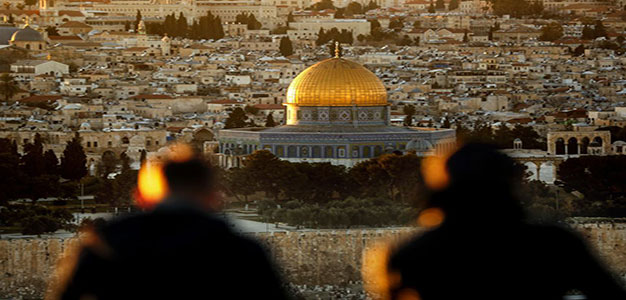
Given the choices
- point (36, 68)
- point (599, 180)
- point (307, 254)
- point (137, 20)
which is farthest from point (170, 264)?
point (137, 20)

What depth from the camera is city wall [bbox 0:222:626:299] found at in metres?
29.5

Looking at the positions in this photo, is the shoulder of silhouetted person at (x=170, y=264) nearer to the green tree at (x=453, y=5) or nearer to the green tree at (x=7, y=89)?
the green tree at (x=7, y=89)

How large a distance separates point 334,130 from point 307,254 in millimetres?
14369

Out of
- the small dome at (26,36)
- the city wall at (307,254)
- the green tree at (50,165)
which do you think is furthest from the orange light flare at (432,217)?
the small dome at (26,36)

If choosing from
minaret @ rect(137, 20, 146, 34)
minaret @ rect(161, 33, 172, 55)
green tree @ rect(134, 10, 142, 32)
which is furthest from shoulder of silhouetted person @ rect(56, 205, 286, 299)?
green tree @ rect(134, 10, 142, 32)

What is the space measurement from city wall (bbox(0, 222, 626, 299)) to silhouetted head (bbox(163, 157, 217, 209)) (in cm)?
2375

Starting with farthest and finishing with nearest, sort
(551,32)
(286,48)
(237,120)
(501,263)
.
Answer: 1. (551,32)
2. (286,48)
3. (237,120)
4. (501,263)

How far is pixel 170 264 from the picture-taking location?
5422 millimetres

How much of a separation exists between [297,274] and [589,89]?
4888 centimetres

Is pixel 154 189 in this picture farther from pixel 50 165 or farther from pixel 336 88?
pixel 336 88

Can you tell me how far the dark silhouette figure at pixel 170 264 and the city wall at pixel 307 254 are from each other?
24041 millimetres

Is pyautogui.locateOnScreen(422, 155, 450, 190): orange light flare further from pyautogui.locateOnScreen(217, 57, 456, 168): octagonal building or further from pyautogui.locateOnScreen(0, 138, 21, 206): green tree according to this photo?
pyautogui.locateOnScreen(217, 57, 456, 168): octagonal building

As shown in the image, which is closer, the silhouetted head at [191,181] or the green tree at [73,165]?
the silhouetted head at [191,181]

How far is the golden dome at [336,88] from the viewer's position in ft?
148
